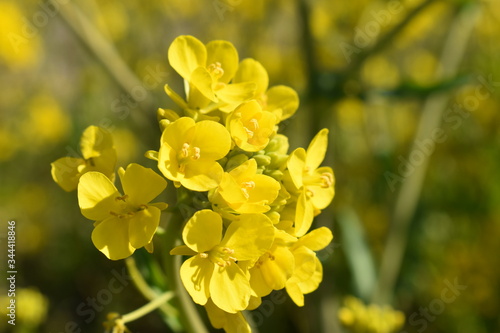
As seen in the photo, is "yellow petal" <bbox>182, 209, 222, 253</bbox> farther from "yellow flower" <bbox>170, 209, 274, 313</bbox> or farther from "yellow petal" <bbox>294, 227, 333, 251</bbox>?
"yellow petal" <bbox>294, 227, 333, 251</bbox>

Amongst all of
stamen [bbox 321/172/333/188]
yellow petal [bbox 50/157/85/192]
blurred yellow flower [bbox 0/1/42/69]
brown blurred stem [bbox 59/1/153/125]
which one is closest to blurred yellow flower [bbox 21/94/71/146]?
blurred yellow flower [bbox 0/1/42/69]

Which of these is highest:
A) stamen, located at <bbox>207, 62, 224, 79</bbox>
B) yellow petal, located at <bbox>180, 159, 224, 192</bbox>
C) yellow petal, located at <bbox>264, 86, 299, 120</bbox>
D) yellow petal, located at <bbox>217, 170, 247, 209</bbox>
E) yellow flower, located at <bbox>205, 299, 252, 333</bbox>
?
stamen, located at <bbox>207, 62, 224, 79</bbox>

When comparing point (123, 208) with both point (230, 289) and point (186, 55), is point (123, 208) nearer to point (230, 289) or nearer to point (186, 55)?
point (230, 289)

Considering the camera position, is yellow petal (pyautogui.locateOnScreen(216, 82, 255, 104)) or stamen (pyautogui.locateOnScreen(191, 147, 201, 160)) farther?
yellow petal (pyautogui.locateOnScreen(216, 82, 255, 104))

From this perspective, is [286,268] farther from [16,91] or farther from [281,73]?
[16,91]

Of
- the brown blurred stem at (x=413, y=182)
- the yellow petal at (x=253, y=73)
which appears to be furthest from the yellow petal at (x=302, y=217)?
the brown blurred stem at (x=413, y=182)

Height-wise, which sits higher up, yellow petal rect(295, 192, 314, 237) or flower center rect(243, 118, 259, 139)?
flower center rect(243, 118, 259, 139)

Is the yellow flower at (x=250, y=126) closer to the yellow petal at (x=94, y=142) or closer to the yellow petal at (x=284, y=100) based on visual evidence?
the yellow petal at (x=284, y=100)
